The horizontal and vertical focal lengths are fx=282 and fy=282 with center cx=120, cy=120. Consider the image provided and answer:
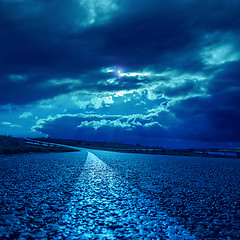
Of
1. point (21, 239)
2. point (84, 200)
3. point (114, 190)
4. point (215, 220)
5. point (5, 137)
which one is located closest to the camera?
point (21, 239)

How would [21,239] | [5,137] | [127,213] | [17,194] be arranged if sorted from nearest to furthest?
1. [21,239]
2. [127,213]
3. [17,194]
4. [5,137]

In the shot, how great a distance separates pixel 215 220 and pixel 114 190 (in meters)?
3.26

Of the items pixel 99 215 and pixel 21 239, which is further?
pixel 99 215

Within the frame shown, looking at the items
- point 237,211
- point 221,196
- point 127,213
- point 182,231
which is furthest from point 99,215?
point 221,196

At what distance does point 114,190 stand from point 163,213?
2.59 metres

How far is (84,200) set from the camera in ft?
19.1

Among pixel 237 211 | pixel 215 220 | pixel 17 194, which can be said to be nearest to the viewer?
pixel 215 220

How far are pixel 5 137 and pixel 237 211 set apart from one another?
165ft

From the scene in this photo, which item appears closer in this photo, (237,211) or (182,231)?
(182,231)

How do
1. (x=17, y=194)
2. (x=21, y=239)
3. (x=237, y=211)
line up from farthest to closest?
(x=17, y=194), (x=237, y=211), (x=21, y=239)

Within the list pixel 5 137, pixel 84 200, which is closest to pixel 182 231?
pixel 84 200

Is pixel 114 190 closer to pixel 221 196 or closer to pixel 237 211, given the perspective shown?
pixel 221 196

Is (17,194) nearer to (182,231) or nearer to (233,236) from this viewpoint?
(182,231)

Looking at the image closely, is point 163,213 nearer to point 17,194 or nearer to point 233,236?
point 233,236
